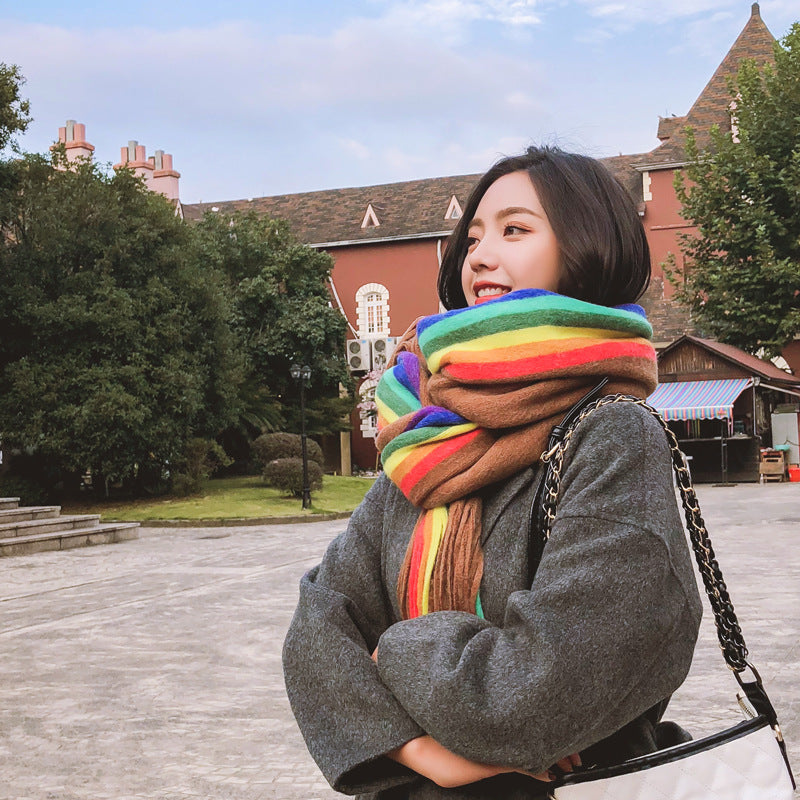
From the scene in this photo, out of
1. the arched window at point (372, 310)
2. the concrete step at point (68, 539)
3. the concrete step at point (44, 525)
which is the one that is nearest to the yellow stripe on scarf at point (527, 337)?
the concrete step at point (68, 539)

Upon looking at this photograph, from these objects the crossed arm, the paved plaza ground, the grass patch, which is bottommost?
the grass patch

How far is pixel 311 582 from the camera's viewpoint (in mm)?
1780

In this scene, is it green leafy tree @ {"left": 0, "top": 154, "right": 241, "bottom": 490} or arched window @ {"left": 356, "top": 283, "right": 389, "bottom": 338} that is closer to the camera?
green leafy tree @ {"left": 0, "top": 154, "right": 241, "bottom": 490}

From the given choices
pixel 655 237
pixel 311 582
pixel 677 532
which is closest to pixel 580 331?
pixel 677 532

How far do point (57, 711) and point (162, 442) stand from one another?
701 inches

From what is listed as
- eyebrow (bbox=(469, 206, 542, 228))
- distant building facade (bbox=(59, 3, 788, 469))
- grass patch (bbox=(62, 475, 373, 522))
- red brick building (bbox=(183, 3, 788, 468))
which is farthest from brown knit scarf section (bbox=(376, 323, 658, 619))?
red brick building (bbox=(183, 3, 788, 468))

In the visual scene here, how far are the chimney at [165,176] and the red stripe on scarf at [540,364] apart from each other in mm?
45577

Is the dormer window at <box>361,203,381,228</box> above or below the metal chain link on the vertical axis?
above

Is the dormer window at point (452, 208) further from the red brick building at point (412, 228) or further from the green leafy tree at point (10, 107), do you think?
the green leafy tree at point (10, 107)

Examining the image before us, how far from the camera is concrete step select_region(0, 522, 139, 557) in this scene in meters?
17.3

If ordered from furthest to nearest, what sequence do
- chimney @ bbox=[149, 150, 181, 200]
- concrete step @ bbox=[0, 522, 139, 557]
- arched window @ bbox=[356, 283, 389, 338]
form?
chimney @ bbox=[149, 150, 181, 200] < arched window @ bbox=[356, 283, 389, 338] < concrete step @ bbox=[0, 522, 139, 557]

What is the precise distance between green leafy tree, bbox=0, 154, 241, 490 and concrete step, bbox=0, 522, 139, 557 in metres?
3.85

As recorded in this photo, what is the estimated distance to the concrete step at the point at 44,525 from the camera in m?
18.5

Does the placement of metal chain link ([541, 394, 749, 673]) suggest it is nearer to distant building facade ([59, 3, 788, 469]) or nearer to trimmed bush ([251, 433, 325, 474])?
trimmed bush ([251, 433, 325, 474])
